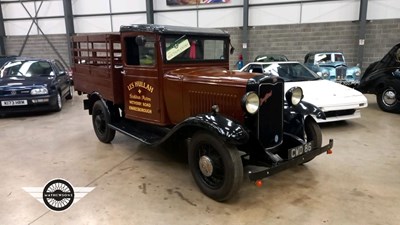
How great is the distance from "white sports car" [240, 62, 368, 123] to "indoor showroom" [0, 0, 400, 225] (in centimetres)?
3

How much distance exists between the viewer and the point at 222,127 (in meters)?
2.80

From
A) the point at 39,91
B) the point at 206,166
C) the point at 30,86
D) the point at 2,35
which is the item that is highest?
the point at 2,35

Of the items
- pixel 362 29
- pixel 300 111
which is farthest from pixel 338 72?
pixel 300 111

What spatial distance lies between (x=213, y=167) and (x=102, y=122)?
8.52 feet

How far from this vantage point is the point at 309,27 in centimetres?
1174

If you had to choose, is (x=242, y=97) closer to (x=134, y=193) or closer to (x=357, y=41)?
(x=134, y=193)

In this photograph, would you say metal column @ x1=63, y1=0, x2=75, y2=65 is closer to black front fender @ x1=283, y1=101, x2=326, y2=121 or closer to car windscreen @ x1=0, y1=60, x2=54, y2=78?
car windscreen @ x1=0, y1=60, x2=54, y2=78

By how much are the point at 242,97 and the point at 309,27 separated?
33.1 feet

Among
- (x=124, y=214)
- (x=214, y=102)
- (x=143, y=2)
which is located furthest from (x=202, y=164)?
(x=143, y=2)

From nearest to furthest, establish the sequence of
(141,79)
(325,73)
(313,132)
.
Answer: (313,132) < (141,79) < (325,73)

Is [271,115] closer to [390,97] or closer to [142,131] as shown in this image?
[142,131]

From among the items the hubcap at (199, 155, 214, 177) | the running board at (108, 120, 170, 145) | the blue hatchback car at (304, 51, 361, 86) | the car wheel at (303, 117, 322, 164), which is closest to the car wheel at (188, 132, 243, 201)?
the hubcap at (199, 155, 214, 177)

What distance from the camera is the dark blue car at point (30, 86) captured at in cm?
678

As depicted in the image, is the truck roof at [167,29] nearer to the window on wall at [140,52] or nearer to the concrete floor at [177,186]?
the window on wall at [140,52]
